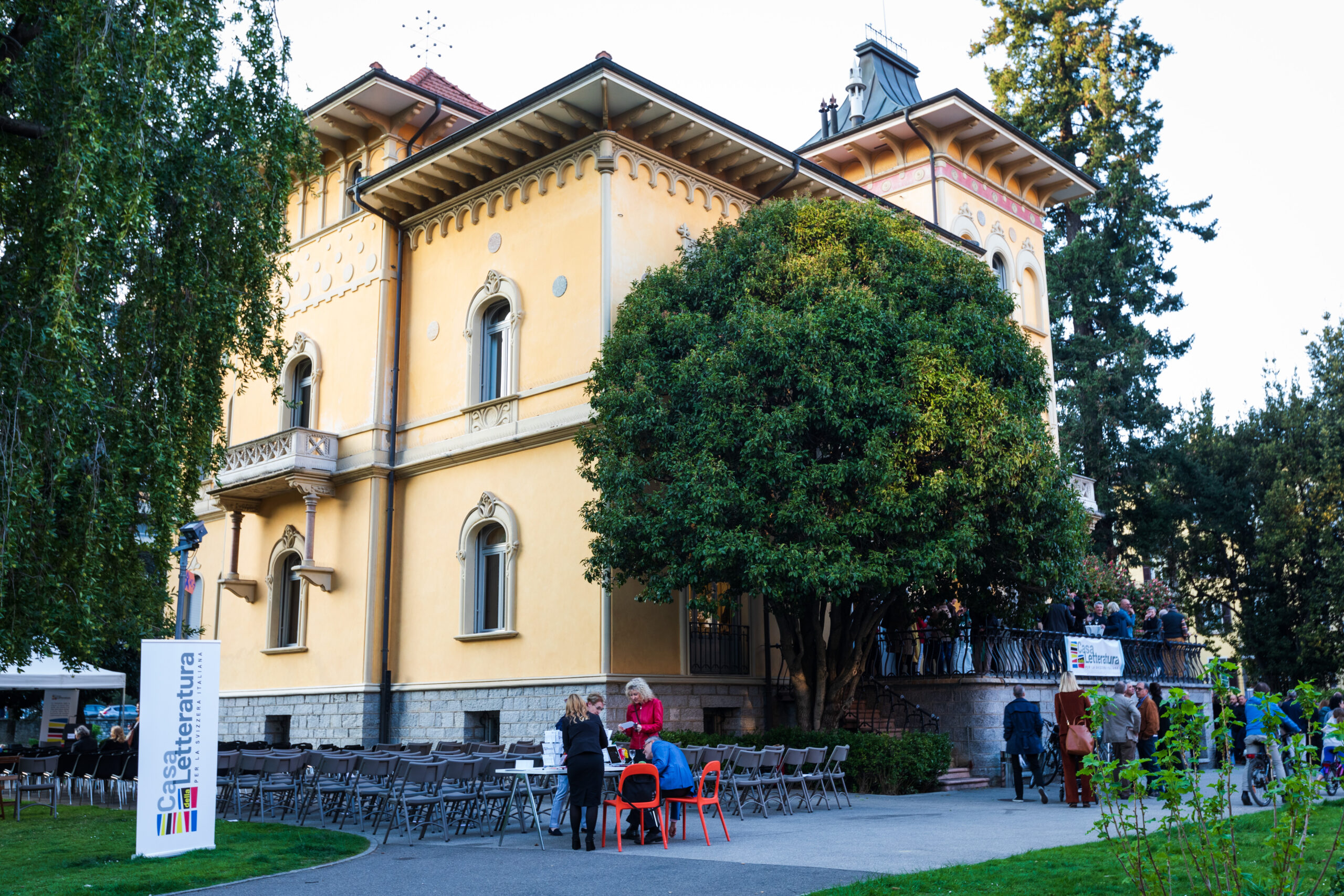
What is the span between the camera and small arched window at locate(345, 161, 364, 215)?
82.2ft

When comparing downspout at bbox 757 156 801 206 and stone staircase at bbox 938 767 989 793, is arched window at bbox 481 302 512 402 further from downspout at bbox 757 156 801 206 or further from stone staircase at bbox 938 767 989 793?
stone staircase at bbox 938 767 989 793

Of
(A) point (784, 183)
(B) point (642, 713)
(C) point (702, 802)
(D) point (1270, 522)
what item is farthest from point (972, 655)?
(D) point (1270, 522)

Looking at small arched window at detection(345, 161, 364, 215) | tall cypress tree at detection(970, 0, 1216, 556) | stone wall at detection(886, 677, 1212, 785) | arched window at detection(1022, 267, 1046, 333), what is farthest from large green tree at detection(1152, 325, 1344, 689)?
small arched window at detection(345, 161, 364, 215)

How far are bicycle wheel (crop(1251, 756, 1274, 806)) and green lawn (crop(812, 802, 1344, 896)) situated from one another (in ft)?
14.5

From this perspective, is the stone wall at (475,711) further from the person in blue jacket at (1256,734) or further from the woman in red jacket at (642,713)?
the person in blue jacket at (1256,734)

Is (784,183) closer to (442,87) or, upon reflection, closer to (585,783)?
(442,87)

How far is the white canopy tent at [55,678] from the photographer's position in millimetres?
20625

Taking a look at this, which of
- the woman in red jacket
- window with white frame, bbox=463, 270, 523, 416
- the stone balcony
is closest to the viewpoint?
the woman in red jacket

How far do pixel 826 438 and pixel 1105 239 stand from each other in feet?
78.6

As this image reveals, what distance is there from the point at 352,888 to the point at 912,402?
10.1 metres

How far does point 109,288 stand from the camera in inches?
446

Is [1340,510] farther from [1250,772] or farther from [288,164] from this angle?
[288,164]

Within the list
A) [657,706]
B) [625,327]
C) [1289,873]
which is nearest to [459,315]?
[625,327]

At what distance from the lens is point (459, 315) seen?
73.1 ft
